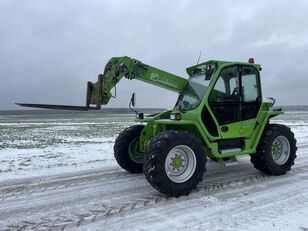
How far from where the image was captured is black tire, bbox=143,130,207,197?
17.5 ft

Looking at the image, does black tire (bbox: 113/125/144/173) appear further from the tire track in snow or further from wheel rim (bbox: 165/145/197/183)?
wheel rim (bbox: 165/145/197/183)

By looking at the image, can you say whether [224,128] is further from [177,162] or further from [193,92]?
[177,162]

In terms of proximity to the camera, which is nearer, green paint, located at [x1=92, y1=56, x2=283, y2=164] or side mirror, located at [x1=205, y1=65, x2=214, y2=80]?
green paint, located at [x1=92, y1=56, x2=283, y2=164]

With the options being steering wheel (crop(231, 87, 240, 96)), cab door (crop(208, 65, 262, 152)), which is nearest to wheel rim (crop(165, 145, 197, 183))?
cab door (crop(208, 65, 262, 152))

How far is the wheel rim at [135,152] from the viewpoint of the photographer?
7.26 m

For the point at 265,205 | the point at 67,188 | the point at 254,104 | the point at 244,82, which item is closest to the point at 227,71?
the point at 244,82

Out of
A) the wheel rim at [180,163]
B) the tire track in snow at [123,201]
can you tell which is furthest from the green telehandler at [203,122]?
the tire track in snow at [123,201]

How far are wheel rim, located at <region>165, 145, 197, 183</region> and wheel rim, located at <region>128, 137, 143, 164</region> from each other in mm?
1717

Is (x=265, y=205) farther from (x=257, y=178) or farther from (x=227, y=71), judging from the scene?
(x=227, y=71)

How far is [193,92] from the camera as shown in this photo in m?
6.77

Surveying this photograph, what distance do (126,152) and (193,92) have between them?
2011 millimetres

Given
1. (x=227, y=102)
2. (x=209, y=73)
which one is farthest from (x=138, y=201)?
(x=209, y=73)

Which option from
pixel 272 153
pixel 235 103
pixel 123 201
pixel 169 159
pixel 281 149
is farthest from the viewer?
pixel 281 149

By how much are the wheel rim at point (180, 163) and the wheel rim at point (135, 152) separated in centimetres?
172
